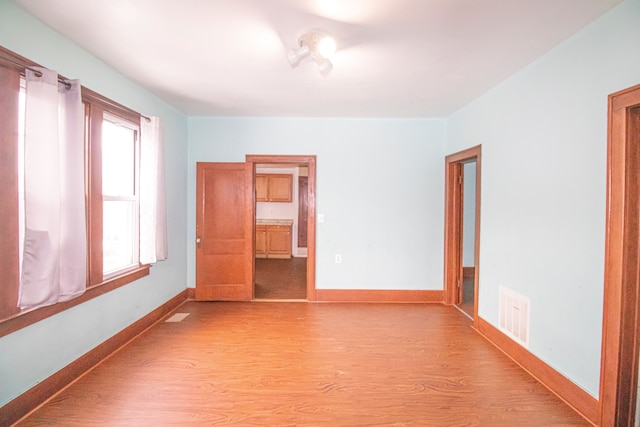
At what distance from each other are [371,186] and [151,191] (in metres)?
2.68

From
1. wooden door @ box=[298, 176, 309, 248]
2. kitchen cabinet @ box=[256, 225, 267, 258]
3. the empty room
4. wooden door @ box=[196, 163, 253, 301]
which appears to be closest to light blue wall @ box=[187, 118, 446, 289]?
the empty room

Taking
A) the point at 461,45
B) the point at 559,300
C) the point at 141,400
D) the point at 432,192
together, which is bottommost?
the point at 141,400

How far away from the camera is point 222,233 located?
420 centimetres

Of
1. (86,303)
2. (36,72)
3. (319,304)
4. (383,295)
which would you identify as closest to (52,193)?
(36,72)

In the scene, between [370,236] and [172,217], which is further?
[370,236]

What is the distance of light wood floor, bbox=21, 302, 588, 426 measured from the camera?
192 centimetres

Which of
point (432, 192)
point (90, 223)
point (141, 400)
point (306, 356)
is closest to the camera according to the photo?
point (141, 400)

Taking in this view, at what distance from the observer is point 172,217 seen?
3805mm

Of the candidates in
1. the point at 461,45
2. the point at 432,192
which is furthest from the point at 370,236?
the point at 461,45

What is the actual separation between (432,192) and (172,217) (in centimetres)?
349

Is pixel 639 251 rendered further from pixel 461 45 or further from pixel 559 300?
pixel 461 45

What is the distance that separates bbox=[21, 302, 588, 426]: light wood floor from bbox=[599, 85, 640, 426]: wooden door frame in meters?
0.34

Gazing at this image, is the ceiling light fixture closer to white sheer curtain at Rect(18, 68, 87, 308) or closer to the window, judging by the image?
white sheer curtain at Rect(18, 68, 87, 308)

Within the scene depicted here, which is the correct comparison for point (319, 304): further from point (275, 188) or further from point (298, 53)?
point (275, 188)
